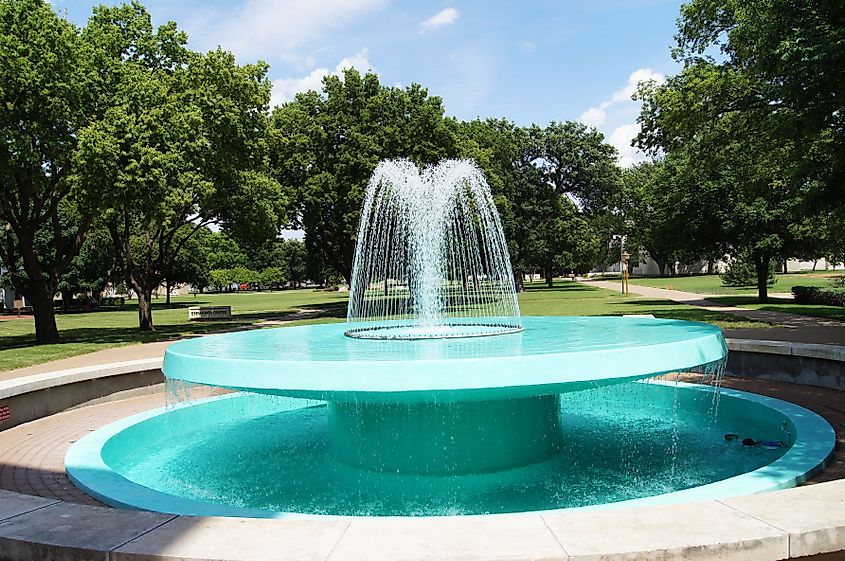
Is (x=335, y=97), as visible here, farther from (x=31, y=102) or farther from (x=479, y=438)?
(x=479, y=438)

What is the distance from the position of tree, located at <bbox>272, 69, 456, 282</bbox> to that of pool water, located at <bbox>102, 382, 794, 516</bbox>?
74.2ft

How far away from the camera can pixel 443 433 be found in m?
7.55

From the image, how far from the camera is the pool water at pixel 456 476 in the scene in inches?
268

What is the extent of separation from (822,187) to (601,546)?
50.5 feet

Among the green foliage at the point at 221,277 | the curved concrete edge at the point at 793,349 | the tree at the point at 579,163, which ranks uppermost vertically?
the tree at the point at 579,163

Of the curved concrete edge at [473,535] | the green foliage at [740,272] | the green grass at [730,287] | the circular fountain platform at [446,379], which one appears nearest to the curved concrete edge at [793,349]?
the circular fountain platform at [446,379]

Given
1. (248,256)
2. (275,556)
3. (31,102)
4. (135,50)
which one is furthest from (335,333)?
(248,256)

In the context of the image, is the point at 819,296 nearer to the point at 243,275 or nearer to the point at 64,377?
the point at 64,377

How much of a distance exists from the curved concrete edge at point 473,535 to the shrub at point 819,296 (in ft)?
96.5

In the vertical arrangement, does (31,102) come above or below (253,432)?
above

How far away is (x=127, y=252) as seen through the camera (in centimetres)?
2925

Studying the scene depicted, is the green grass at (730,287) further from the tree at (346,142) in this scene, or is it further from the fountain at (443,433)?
the fountain at (443,433)

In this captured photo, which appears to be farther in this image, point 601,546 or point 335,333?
point 335,333

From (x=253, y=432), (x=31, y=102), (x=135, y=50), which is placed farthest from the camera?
(x=135, y=50)
